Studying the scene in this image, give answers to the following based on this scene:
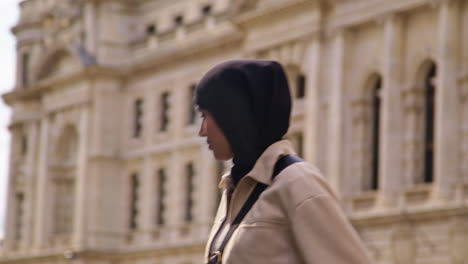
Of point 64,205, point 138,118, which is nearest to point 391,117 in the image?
point 138,118

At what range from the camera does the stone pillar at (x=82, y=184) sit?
43.8m

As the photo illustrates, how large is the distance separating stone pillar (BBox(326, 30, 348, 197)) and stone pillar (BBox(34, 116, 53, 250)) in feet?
50.9

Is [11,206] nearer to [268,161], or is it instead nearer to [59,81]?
[59,81]

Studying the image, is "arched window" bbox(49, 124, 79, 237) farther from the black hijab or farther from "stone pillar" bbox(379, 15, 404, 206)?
the black hijab

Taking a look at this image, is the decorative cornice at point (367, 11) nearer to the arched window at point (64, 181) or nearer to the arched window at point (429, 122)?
the arched window at point (429, 122)

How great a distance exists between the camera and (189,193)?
42.1m

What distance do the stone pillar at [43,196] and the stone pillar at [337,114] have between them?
50.9 ft

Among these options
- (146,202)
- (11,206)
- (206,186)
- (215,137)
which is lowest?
(11,206)

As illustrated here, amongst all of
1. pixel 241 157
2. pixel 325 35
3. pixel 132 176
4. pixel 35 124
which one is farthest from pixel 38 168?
pixel 241 157

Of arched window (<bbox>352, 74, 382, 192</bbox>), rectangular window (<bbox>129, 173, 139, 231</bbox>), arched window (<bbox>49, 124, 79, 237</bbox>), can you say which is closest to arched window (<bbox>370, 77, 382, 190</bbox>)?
arched window (<bbox>352, 74, 382, 192</bbox>)

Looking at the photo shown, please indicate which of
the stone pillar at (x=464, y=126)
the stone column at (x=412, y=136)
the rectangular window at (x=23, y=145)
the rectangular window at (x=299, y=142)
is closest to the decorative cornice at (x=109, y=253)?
the rectangular window at (x=23, y=145)

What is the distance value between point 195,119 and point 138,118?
336cm

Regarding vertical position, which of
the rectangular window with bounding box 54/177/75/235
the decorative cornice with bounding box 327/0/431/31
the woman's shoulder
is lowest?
the rectangular window with bounding box 54/177/75/235

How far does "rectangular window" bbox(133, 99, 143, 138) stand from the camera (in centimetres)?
4434
